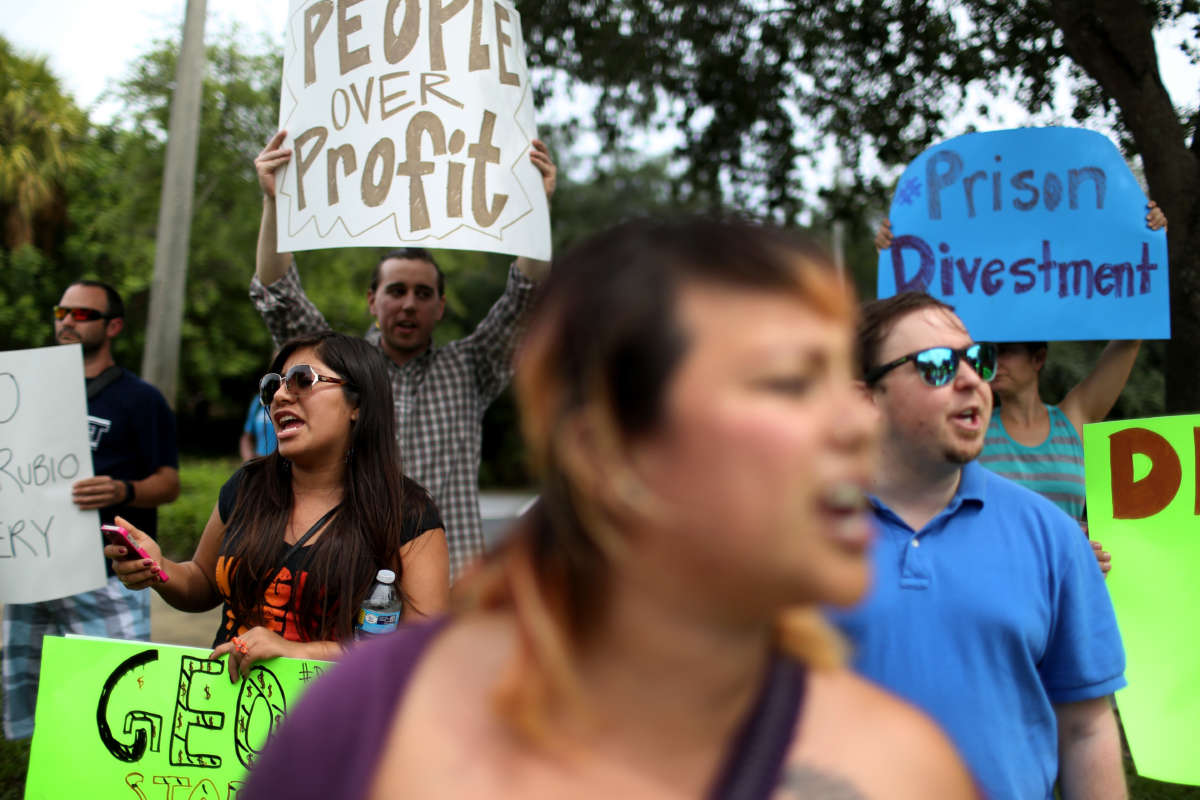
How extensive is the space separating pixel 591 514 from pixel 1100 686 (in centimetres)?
138

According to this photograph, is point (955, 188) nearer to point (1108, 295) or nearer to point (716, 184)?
point (1108, 295)

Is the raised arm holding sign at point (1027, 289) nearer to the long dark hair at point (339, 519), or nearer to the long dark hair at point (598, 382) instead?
the long dark hair at point (339, 519)

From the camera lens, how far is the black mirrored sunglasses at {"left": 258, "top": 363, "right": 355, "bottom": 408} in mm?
2475

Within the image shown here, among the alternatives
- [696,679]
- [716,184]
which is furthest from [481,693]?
[716,184]

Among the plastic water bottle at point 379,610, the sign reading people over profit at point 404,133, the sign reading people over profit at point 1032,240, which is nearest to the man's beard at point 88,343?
the sign reading people over profit at point 404,133

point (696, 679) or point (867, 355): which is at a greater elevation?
point (867, 355)

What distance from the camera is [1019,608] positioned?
66.4 inches

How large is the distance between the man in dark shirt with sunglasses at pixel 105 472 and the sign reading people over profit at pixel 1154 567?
11.1 ft

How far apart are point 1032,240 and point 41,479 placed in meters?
3.37

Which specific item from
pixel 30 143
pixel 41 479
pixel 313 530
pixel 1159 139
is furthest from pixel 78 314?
pixel 30 143

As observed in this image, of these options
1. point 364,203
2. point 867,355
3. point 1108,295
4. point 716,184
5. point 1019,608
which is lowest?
point 1019,608

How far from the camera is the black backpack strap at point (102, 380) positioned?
4012mm

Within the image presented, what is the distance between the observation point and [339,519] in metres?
2.40

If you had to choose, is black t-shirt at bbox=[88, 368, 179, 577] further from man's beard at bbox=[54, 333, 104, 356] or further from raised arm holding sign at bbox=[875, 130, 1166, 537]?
raised arm holding sign at bbox=[875, 130, 1166, 537]
